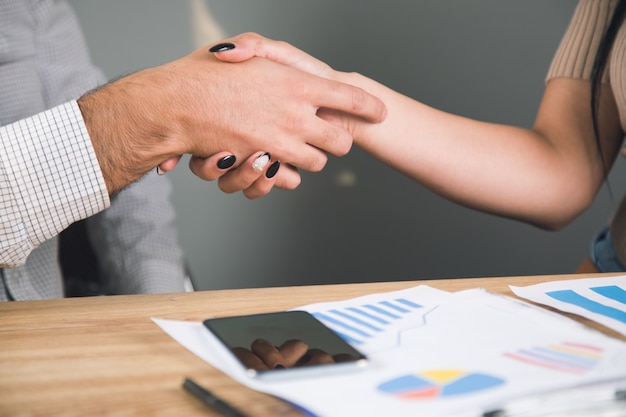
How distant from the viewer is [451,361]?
1.29 ft

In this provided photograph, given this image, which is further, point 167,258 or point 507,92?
point 507,92

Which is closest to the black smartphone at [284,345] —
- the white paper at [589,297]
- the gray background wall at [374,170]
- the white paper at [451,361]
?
the white paper at [451,361]

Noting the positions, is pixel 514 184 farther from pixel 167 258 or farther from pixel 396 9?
pixel 396 9

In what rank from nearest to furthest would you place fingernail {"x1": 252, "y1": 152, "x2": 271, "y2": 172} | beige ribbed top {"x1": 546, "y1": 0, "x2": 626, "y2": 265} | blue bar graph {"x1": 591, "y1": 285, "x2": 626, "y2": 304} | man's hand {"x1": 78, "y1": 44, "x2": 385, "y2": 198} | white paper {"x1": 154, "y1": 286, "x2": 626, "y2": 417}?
1. white paper {"x1": 154, "y1": 286, "x2": 626, "y2": 417}
2. blue bar graph {"x1": 591, "y1": 285, "x2": 626, "y2": 304}
3. man's hand {"x1": 78, "y1": 44, "x2": 385, "y2": 198}
4. fingernail {"x1": 252, "y1": 152, "x2": 271, "y2": 172}
5. beige ribbed top {"x1": 546, "y1": 0, "x2": 626, "y2": 265}

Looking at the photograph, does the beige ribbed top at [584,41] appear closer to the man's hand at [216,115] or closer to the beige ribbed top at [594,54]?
the beige ribbed top at [594,54]

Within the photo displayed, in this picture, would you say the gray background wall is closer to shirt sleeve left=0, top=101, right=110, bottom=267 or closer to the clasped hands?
the clasped hands

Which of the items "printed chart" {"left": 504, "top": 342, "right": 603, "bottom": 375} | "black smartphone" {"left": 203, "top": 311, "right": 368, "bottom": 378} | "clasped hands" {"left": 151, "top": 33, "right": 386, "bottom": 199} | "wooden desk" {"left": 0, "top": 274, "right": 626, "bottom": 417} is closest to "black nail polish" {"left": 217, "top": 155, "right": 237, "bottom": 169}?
"clasped hands" {"left": 151, "top": 33, "right": 386, "bottom": 199}

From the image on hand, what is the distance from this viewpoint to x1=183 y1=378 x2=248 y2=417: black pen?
0.35m

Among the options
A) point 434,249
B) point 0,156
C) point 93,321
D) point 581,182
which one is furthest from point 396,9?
point 93,321

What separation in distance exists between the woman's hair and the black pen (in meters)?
0.82

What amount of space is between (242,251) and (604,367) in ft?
4.09

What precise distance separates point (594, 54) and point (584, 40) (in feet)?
0.10

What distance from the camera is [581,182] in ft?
3.40

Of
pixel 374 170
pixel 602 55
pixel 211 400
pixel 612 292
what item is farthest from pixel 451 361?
pixel 374 170
